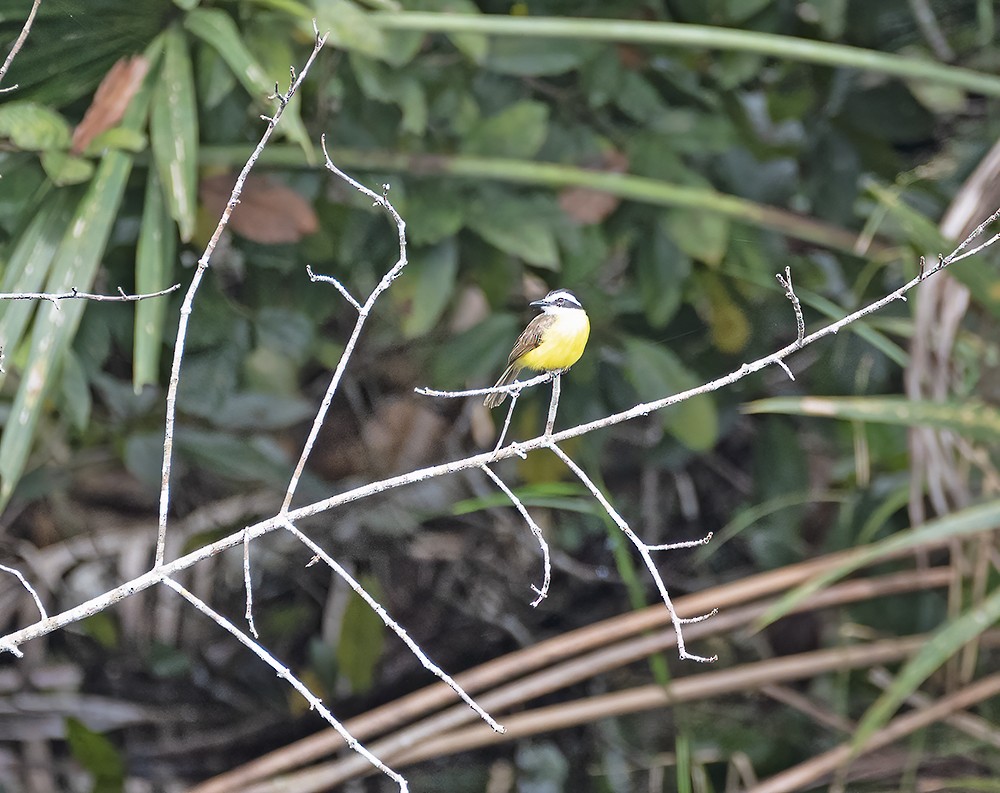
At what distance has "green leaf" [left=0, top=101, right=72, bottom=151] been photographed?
747 mm

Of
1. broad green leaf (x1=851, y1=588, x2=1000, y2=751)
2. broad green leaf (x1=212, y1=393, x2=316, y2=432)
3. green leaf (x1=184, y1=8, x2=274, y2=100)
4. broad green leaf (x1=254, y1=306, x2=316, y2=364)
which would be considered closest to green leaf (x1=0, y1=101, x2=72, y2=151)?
green leaf (x1=184, y1=8, x2=274, y2=100)

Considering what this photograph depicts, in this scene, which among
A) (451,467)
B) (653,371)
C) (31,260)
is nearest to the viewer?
(451,467)

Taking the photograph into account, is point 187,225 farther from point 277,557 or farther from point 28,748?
point 28,748

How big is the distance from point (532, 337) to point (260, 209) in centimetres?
48

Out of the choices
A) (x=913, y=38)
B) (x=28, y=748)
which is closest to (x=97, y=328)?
(x=28, y=748)

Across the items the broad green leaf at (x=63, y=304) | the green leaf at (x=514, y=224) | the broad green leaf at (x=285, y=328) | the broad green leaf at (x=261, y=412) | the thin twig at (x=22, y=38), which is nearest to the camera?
the thin twig at (x=22, y=38)

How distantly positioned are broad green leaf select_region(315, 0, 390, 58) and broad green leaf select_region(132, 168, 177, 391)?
0.18m

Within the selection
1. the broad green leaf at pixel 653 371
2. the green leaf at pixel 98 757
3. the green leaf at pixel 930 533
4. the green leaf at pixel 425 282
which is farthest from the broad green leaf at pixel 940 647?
the green leaf at pixel 98 757

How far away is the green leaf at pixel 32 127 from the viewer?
0.75 meters

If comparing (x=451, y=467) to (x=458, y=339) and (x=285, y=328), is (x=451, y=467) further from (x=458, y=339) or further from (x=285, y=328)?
(x=285, y=328)

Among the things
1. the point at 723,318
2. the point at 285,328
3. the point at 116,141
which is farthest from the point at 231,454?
the point at 723,318

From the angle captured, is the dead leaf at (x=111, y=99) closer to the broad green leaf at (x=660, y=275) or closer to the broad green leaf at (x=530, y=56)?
Answer: the broad green leaf at (x=530, y=56)

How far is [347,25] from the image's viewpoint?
0.85 meters

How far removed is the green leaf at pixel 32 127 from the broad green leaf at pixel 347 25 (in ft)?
0.70
